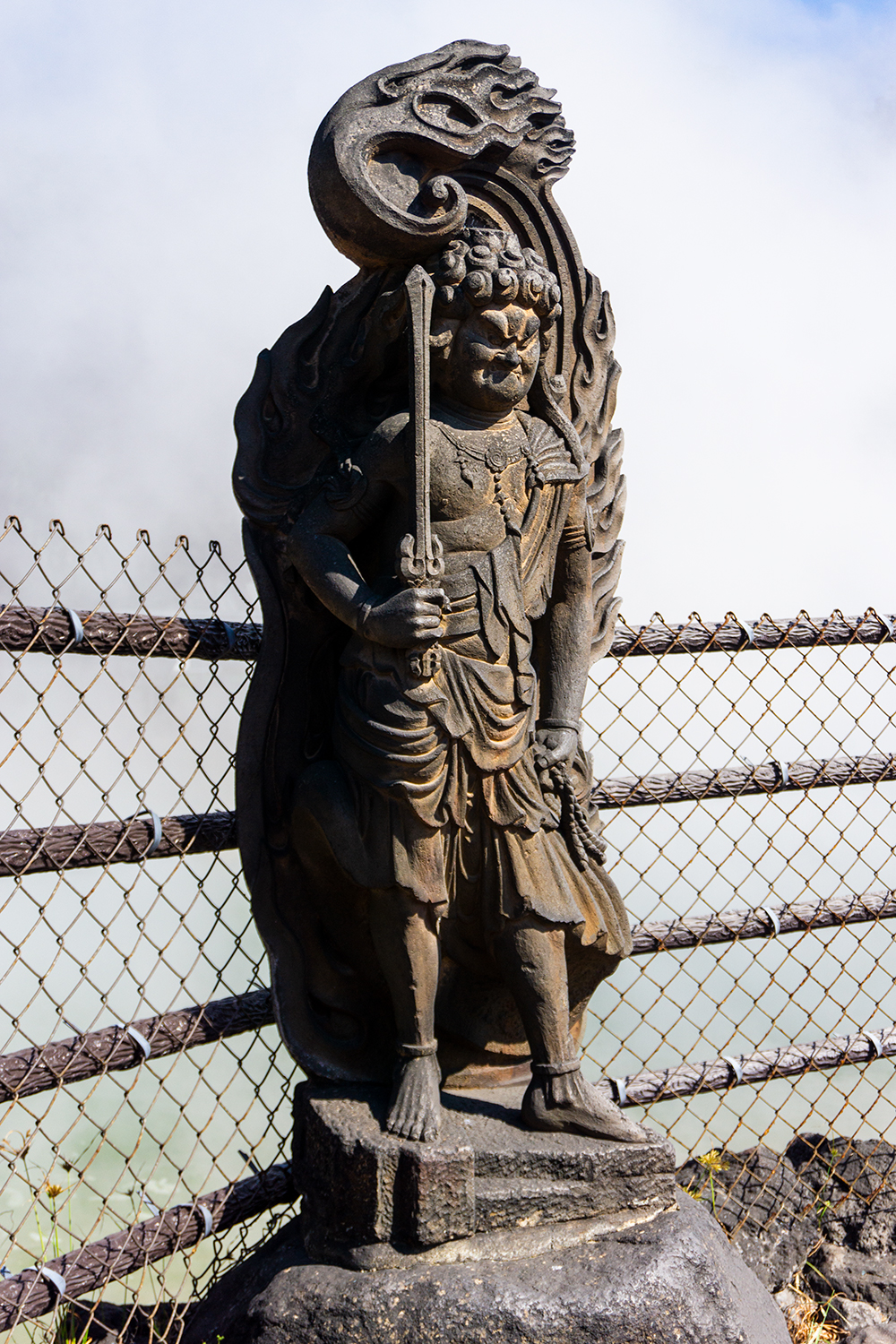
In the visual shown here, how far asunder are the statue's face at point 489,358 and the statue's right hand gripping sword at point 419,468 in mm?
108

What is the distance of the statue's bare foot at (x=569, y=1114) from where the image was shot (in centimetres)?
268

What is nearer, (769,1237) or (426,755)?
(426,755)

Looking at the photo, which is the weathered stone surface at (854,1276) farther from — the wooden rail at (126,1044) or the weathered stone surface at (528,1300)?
the wooden rail at (126,1044)

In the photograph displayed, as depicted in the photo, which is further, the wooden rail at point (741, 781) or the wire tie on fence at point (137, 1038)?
the wooden rail at point (741, 781)

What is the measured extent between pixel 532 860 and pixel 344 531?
0.88 m

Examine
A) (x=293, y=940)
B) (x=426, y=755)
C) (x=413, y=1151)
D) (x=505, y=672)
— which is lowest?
(x=413, y=1151)

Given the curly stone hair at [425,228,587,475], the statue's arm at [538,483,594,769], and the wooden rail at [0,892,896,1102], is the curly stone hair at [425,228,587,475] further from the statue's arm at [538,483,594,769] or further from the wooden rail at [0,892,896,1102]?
the wooden rail at [0,892,896,1102]

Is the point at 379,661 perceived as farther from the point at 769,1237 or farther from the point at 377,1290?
the point at 769,1237

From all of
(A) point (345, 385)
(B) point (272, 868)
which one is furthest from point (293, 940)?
(A) point (345, 385)

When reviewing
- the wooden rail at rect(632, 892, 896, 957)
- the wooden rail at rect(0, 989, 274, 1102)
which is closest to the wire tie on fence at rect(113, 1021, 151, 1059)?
the wooden rail at rect(0, 989, 274, 1102)

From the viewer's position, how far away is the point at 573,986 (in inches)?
117

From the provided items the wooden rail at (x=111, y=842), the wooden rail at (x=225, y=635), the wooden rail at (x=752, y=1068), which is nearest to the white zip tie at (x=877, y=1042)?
the wooden rail at (x=752, y=1068)

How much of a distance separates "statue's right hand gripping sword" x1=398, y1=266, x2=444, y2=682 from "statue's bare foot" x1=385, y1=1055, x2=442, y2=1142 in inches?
34.9

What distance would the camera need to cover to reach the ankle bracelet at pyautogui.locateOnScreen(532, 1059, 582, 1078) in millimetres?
2695
